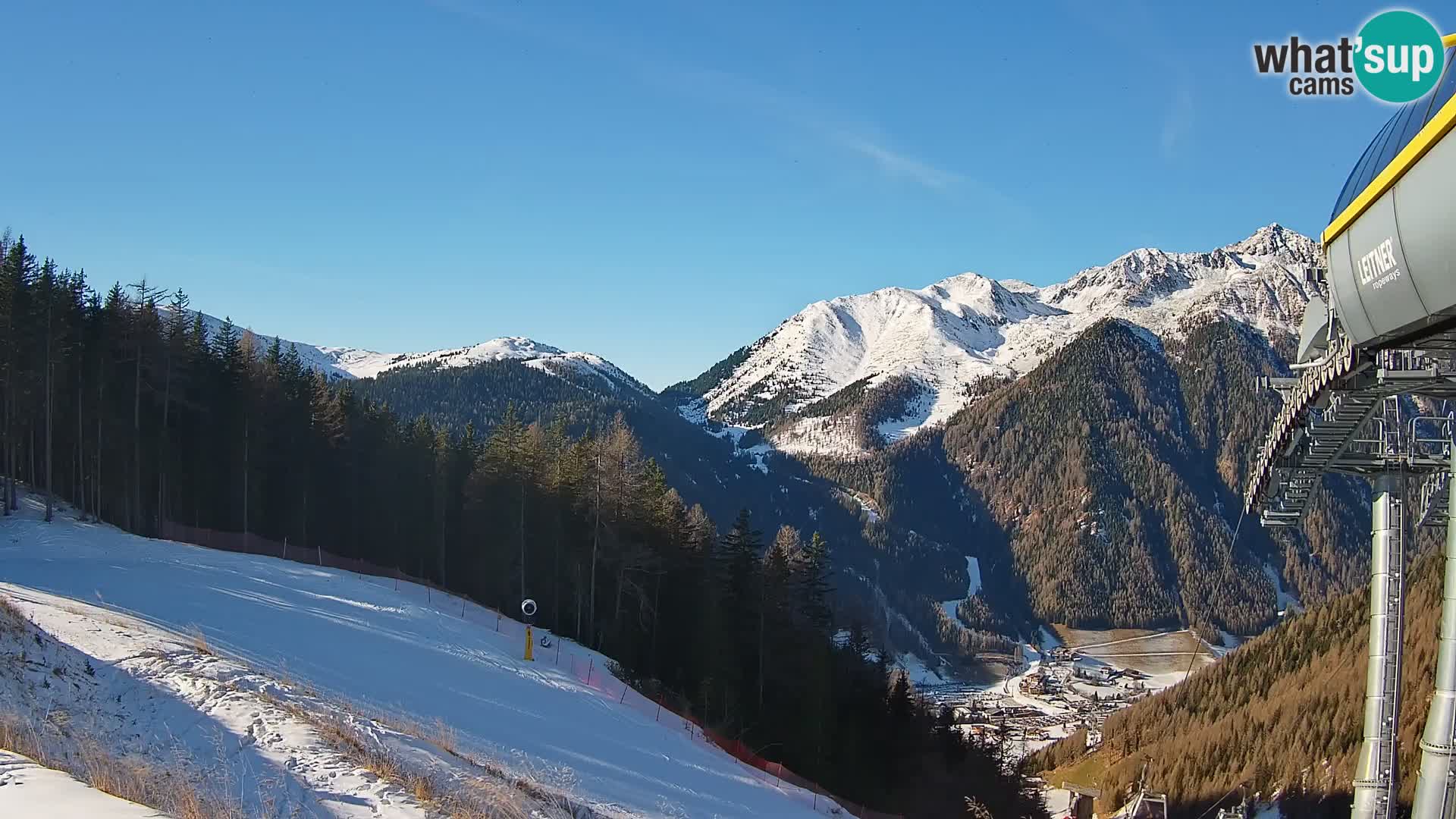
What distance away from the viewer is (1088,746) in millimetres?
59750

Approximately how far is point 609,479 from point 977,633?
139152 mm

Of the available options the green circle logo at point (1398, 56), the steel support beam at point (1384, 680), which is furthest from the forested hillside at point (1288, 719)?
the green circle logo at point (1398, 56)

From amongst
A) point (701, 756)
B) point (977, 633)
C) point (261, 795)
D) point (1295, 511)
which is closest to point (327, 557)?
point (701, 756)

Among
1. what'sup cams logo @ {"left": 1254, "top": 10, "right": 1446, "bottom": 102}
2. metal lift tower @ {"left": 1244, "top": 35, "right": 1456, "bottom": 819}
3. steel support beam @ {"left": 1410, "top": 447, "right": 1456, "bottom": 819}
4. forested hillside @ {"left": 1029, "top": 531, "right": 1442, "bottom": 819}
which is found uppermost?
what'sup cams logo @ {"left": 1254, "top": 10, "right": 1446, "bottom": 102}

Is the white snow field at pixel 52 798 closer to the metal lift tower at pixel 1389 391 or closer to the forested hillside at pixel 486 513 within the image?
the metal lift tower at pixel 1389 391

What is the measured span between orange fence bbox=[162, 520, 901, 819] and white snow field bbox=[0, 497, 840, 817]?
0.19 meters

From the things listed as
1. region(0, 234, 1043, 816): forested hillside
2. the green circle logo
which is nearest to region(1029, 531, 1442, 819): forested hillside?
region(0, 234, 1043, 816): forested hillside

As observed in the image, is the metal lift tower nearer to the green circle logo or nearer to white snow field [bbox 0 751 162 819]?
the green circle logo

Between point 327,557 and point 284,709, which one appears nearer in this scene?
point 284,709

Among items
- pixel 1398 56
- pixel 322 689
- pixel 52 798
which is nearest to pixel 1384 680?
pixel 1398 56

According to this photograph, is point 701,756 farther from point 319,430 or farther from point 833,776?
point 319,430

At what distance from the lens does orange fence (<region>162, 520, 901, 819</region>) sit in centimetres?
2170

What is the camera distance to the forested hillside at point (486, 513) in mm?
36406

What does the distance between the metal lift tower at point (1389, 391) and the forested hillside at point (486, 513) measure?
A: 67.1ft
